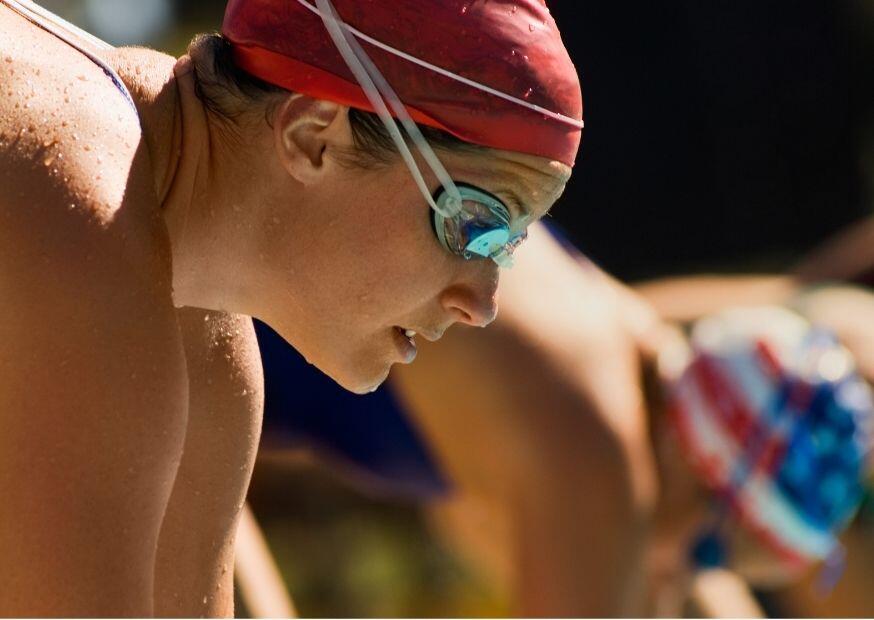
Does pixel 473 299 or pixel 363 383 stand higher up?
pixel 473 299

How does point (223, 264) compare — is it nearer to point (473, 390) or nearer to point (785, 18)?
point (473, 390)

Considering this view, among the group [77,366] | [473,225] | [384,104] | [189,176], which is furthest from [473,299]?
[77,366]

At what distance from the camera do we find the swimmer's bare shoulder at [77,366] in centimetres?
182

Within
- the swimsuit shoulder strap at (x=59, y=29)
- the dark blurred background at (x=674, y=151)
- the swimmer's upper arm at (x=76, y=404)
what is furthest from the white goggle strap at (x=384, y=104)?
the dark blurred background at (x=674, y=151)

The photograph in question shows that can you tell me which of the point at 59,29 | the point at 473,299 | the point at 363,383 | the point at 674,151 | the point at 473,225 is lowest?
the point at 674,151

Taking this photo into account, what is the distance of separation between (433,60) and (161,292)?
49cm

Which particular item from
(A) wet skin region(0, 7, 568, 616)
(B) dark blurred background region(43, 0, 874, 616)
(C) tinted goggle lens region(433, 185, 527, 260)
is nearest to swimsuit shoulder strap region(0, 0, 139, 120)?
(A) wet skin region(0, 7, 568, 616)

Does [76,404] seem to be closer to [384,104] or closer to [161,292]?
[161,292]

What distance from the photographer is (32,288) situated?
1.84 m

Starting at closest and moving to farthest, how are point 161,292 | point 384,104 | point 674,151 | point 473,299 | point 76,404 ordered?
point 76,404
point 161,292
point 384,104
point 473,299
point 674,151

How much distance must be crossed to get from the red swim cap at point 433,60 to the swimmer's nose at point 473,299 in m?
0.20

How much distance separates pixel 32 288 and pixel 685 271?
858 centimetres

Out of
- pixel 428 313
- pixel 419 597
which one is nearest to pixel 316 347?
pixel 428 313

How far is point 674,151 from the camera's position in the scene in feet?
33.5
